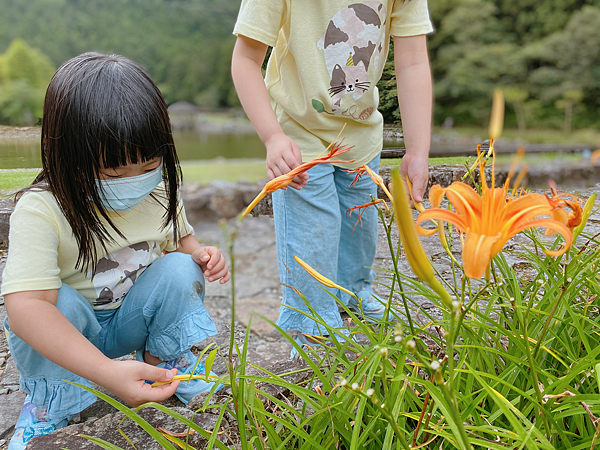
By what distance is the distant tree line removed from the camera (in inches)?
104

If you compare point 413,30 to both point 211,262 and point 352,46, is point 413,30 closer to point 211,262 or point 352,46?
point 352,46

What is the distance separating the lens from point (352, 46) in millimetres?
1113

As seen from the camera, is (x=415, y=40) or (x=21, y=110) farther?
(x=21, y=110)

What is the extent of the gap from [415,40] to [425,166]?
1.18 feet

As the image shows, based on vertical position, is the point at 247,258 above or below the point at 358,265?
below

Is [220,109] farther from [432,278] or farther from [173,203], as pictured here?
[432,278]

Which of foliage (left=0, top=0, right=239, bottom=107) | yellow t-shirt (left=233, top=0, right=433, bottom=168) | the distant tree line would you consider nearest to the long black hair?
yellow t-shirt (left=233, top=0, right=433, bottom=168)

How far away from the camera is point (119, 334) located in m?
0.99

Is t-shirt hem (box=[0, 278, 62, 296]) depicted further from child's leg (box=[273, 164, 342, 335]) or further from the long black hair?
child's leg (box=[273, 164, 342, 335])

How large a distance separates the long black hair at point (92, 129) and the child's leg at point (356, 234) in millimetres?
573

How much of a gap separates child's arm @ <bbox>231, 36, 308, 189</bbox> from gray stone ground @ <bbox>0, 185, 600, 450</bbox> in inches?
15.4

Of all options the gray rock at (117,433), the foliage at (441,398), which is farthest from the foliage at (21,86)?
the foliage at (441,398)

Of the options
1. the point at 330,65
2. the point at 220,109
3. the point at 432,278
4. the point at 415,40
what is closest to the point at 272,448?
the point at 432,278

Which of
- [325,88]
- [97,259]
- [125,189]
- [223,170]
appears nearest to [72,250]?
[97,259]
